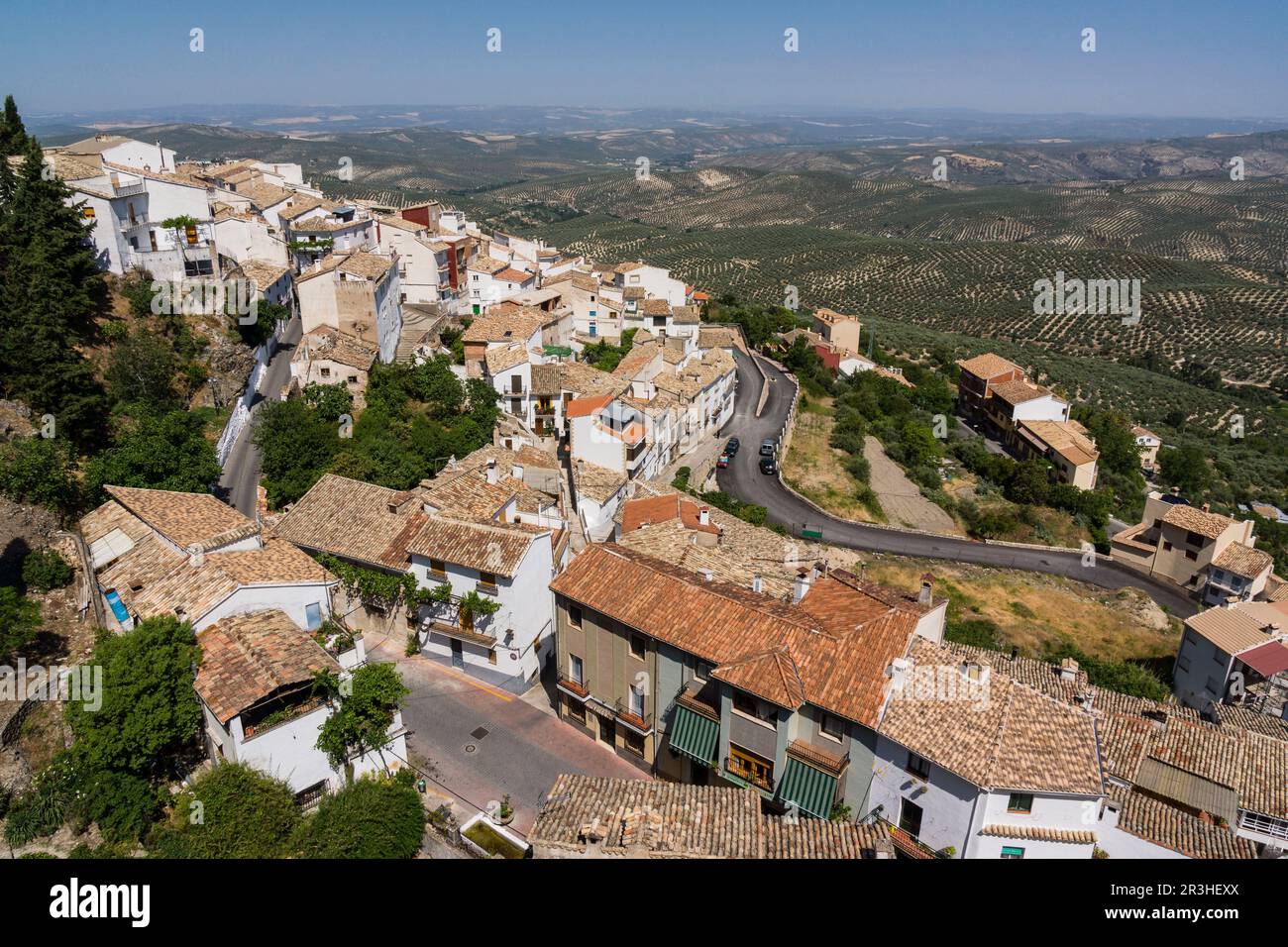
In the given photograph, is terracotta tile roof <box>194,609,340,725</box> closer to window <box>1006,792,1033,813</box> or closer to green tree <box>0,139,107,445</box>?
green tree <box>0,139,107,445</box>

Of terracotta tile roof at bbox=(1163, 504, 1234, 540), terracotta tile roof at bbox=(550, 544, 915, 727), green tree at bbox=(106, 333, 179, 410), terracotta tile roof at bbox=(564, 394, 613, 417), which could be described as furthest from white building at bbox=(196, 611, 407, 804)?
terracotta tile roof at bbox=(1163, 504, 1234, 540)

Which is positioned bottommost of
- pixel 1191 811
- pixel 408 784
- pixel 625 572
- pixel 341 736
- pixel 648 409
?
pixel 1191 811

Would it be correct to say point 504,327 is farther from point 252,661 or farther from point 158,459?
point 252,661

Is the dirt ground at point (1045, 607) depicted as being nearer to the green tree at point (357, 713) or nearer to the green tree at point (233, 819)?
the green tree at point (357, 713)

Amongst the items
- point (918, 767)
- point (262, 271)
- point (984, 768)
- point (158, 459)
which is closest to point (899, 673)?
point (918, 767)
